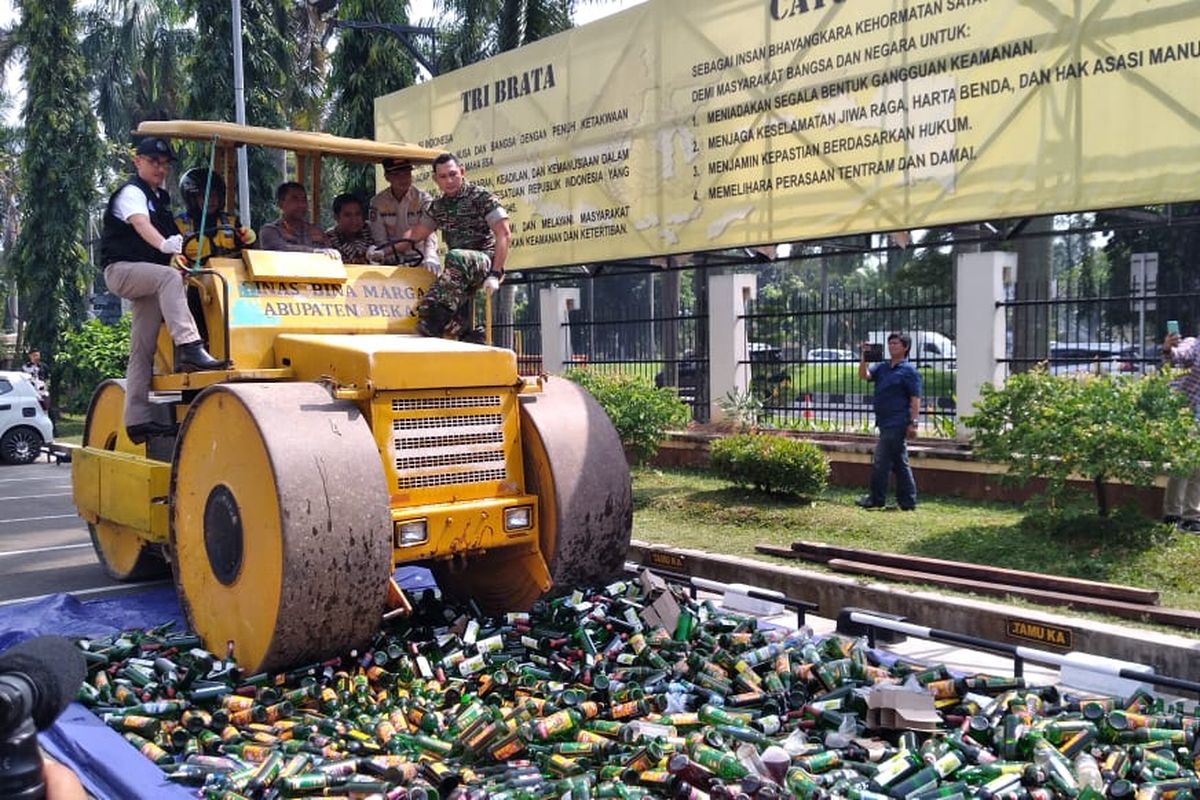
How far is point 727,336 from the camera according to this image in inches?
530

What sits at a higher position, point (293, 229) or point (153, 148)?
point (153, 148)

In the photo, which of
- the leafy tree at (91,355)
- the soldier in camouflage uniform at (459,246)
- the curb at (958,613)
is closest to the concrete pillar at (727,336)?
the curb at (958,613)

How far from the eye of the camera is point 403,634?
245 inches

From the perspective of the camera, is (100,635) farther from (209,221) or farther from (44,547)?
(44,547)

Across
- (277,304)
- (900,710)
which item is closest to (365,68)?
(277,304)

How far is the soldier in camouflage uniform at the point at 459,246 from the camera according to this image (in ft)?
23.6

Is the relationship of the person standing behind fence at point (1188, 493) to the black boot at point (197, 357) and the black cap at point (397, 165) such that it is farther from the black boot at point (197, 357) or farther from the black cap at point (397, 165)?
the black boot at point (197, 357)

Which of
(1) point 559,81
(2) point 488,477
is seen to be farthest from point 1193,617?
(1) point 559,81

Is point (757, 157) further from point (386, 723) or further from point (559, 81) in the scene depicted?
point (386, 723)

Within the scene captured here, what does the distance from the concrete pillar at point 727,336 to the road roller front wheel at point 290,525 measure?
8125mm

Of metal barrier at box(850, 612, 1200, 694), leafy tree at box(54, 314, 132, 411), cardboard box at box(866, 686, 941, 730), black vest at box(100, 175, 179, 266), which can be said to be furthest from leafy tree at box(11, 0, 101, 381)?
cardboard box at box(866, 686, 941, 730)

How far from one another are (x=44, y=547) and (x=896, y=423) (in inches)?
327

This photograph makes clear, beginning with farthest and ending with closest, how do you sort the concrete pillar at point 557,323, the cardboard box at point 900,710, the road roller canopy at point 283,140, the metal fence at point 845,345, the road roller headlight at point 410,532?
the concrete pillar at point 557,323, the metal fence at point 845,345, the road roller canopy at point 283,140, the road roller headlight at point 410,532, the cardboard box at point 900,710

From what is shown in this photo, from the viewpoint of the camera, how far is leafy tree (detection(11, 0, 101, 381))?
88.7 feet
